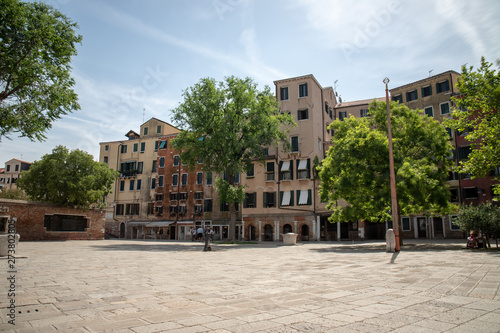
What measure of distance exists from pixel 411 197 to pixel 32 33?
75.6 feet

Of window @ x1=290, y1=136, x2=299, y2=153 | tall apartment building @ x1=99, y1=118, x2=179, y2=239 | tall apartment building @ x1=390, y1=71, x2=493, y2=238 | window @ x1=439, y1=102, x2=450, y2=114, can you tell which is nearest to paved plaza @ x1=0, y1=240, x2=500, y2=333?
window @ x1=290, y1=136, x2=299, y2=153

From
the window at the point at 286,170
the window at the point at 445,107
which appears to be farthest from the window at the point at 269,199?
the window at the point at 445,107

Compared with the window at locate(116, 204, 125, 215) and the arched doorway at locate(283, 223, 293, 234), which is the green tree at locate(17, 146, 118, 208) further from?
the arched doorway at locate(283, 223, 293, 234)

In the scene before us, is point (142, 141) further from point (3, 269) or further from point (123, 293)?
point (123, 293)

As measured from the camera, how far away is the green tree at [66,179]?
38.8 meters

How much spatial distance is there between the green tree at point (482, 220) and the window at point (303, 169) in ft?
73.8

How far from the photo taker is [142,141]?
57000 mm

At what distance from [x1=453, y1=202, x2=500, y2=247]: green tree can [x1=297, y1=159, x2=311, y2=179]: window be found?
22505 millimetres

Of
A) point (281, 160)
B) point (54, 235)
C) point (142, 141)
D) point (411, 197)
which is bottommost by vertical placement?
point (54, 235)

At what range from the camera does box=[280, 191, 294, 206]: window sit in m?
41.4

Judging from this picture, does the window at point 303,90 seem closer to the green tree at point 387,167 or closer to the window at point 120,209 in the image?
the green tree at point 387,167

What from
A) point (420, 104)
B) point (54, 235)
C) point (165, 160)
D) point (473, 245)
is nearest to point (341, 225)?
point (420, 104)

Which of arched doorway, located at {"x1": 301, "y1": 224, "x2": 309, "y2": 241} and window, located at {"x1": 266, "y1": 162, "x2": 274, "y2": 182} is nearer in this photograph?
arched doorway, located at {"x1": 301, "y1": 224, "x2": 309, "y2": 241}

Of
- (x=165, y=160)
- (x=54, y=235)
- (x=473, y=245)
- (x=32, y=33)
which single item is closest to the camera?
(x=32, y=33)
